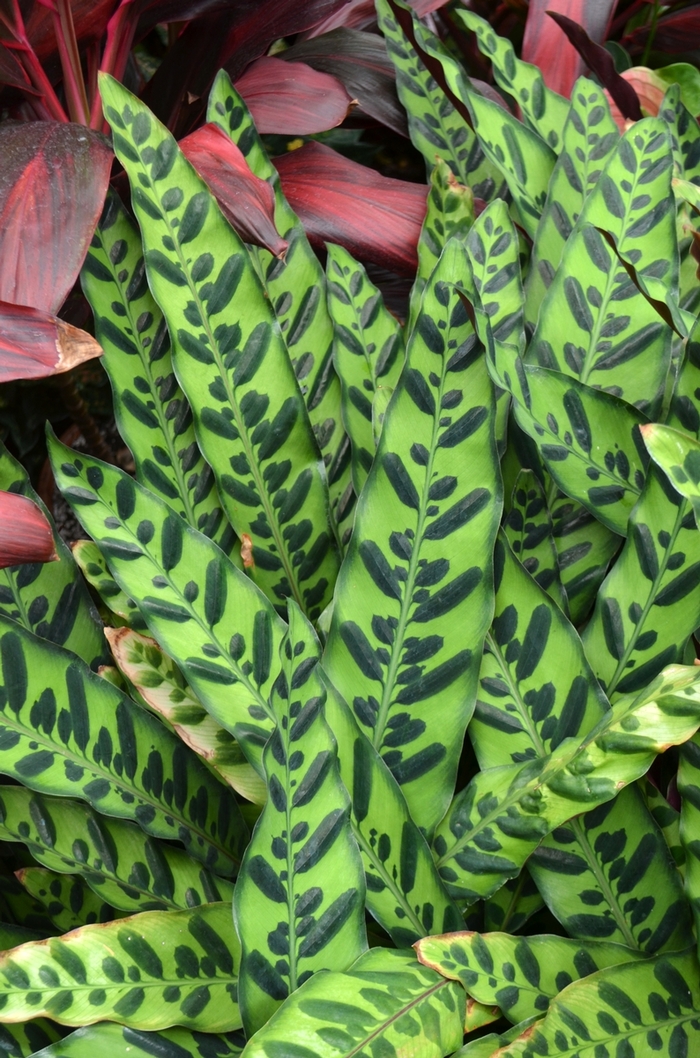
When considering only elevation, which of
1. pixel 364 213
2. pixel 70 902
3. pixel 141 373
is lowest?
pixel 70 902

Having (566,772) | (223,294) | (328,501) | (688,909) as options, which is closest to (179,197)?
(223,294)

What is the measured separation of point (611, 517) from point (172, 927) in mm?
442

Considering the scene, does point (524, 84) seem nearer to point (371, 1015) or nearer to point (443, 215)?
point (443, 215)

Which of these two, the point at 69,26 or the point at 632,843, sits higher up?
the point at 69,26

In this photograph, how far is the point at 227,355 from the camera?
2.40 feet

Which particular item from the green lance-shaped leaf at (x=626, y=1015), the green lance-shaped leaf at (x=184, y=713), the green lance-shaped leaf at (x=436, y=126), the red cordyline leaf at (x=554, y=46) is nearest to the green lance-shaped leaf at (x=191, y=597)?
the green lance-shaped leaf at (x=184, y=713)

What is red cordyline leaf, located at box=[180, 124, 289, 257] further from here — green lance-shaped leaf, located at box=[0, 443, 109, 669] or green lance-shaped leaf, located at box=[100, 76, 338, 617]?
green lance-shaped leaf, located at box=[0, 443, 109, 669]

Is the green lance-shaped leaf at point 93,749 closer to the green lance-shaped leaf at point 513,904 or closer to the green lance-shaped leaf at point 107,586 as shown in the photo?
the green lance-shaped leaf at point 107,586

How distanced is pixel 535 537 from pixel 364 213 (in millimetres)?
394

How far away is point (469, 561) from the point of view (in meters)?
0.61

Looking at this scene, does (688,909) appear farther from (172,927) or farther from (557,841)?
(172,927)

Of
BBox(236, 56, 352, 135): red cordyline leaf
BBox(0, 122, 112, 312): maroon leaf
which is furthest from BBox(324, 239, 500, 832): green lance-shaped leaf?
BBox(236, 56, 352, 135): red cordyline leaf

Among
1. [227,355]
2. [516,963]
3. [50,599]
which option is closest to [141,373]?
[227,355]

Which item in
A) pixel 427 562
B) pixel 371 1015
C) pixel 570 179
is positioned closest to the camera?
pixel 371 1015
